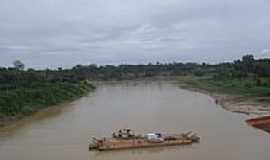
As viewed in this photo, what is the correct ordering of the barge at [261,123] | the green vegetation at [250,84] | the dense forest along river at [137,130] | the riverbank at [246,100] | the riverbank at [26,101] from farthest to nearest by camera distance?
the green vegetation at [250,84], the riverbank at [246,100], the riverbank at [26,101], the barge at [261,123], the dense forest along river at [137,130]

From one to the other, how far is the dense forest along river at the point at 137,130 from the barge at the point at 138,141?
0.42 m

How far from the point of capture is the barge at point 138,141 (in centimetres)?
2389

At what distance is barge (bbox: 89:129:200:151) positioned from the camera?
2389cm

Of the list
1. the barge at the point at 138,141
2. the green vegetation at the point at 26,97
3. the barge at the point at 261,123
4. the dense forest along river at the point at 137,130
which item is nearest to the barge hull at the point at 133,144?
the barge at the point at 138,141

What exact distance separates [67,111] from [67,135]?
590 inches

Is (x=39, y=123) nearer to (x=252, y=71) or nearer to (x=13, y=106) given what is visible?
(x=13, y=106)

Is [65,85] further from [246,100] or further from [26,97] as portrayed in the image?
[246,100]

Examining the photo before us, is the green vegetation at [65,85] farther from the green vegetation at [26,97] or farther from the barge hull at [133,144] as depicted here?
the barge hull at [133,144]

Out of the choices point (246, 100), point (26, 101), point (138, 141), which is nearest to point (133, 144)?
point (138, 141)

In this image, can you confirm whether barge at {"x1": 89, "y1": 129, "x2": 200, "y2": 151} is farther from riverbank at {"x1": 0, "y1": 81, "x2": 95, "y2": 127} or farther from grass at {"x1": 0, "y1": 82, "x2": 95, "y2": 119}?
grass at {"x1": 0, "y1": 82, "x2": 95, "y2": 119}

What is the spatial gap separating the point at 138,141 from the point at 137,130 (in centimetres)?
556

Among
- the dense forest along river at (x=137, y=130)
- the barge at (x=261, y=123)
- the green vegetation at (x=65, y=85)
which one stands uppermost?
the green vegetation at (x=65, y=85)

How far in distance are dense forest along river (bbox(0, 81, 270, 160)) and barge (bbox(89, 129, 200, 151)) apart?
0.42 m

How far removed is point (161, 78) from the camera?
4609 inches
